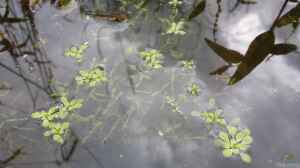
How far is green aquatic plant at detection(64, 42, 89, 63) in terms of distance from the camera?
6.45 feet

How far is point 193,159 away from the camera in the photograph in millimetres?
1563

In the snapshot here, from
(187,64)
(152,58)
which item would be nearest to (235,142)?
(187,64)

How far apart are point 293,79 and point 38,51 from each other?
140 centimetres

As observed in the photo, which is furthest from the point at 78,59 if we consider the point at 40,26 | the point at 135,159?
the point at 135,159

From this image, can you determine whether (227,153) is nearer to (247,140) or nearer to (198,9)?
(247,140)

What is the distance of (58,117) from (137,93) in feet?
1.35

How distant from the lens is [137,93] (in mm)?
1818

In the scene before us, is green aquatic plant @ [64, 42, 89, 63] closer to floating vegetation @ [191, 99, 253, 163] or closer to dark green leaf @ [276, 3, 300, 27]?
floating vegetation @ [191, 99, 253, 163]

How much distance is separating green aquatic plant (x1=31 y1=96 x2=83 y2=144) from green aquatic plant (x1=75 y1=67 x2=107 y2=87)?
0.12 meters

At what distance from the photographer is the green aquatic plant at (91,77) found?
187 centimetres

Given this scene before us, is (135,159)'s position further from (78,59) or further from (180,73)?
(78,59)

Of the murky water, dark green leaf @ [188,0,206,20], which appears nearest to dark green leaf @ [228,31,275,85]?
dark green leaf @ [188,0,206,20]

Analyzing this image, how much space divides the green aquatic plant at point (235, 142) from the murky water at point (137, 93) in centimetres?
3

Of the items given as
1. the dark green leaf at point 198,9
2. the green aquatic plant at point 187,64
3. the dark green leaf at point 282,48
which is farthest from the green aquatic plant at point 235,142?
the dark green leaf at point 282,48
